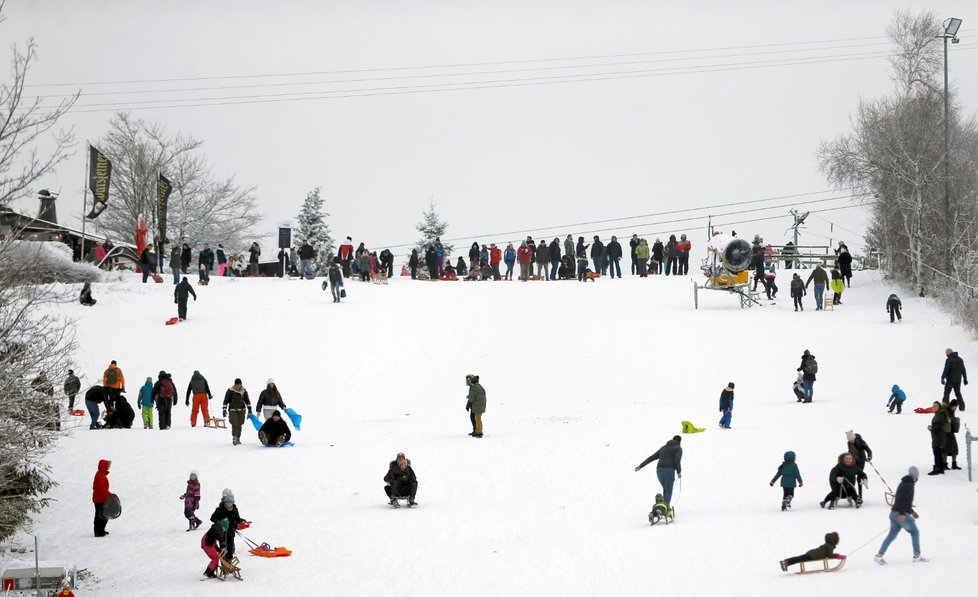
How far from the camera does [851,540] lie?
16812 mm

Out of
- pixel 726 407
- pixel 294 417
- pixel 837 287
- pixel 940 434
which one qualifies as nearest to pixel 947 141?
pixel 837 287

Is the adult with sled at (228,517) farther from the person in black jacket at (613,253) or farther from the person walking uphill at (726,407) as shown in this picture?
the person in black jacket at (613,253)

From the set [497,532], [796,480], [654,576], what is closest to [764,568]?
[654,576]

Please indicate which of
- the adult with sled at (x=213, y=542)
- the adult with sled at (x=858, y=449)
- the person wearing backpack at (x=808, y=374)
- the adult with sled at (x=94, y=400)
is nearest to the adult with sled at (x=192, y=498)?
the adult with sled at (x=213, y=542)

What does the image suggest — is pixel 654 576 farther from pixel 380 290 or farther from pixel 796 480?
pixel 380 290

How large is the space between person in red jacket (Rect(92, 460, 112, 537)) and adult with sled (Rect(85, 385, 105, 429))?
8.41 m

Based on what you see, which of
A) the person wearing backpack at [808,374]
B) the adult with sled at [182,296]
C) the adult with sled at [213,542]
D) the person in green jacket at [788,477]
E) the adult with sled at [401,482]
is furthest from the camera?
the adult with sled at [182,296]

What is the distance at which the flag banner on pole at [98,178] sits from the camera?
4478 centimetres

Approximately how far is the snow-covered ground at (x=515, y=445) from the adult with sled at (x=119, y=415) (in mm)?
338

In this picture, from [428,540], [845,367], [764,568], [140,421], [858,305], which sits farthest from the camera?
[858,305]

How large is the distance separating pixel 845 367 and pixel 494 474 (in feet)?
48.9

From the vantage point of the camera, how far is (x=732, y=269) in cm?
4347

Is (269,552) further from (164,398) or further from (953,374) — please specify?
(953,374)

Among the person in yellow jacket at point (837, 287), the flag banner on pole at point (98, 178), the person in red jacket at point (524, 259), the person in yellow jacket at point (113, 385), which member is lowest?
the person in yellow jacket at point (113, 385)
